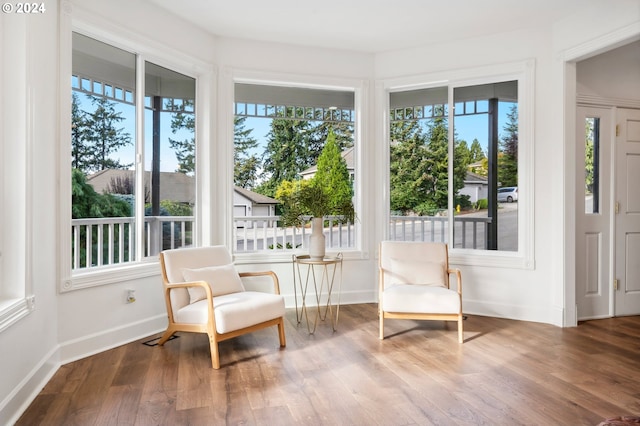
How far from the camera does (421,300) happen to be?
152 inches

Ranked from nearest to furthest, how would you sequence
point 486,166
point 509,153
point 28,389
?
point 28,389 → point 509,153 → point 486,166

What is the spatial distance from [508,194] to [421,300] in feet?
5.25

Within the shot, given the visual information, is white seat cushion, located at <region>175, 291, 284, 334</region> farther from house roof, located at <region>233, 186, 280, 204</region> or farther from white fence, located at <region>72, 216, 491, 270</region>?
house roof, located at <region>233, 186, 280, 204</region>

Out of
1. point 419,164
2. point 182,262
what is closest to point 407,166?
point 419,164

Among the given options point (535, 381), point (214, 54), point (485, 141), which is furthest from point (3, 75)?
point (485, 141)

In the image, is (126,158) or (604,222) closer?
(126,158)

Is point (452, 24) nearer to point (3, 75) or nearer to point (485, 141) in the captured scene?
point (485, 141)

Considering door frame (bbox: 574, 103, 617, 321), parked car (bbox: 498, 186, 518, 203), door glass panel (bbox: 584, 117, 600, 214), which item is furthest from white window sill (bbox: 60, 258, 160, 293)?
door glass panel (bbox: 584, 117, 600, 214)

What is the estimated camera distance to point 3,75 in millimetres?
2631

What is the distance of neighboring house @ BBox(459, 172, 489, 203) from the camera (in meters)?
4.80

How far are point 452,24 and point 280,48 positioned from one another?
5.63 ft

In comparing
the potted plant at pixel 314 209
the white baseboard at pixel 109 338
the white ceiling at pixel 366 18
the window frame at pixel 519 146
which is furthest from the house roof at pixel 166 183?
the window frame at pixel 519 146

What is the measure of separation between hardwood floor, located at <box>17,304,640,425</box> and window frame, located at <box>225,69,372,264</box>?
111 cm

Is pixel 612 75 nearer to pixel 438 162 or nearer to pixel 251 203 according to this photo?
pixel 438 162
